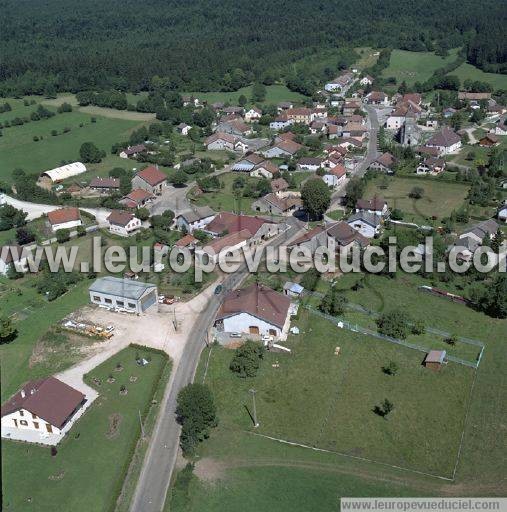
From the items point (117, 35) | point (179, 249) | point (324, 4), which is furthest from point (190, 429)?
point (324, 4)

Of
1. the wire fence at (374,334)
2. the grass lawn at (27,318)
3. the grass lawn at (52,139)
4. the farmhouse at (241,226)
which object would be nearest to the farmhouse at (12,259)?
the grass lawn at (27,318)

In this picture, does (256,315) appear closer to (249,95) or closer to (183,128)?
(183,128)

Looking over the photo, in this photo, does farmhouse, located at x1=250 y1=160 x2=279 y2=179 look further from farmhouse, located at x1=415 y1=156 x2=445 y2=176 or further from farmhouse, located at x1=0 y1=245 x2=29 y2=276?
farmhouse, located at x1=0 y1=245 x2=29 y2=276

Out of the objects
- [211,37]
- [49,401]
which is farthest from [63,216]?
[211,37]

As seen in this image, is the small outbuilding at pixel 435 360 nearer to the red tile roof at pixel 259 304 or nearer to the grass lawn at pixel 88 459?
the red tile roof at pixel 259 304

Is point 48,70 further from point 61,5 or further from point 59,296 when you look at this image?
point 61,5

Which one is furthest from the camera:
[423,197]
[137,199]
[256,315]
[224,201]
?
[224,201]
